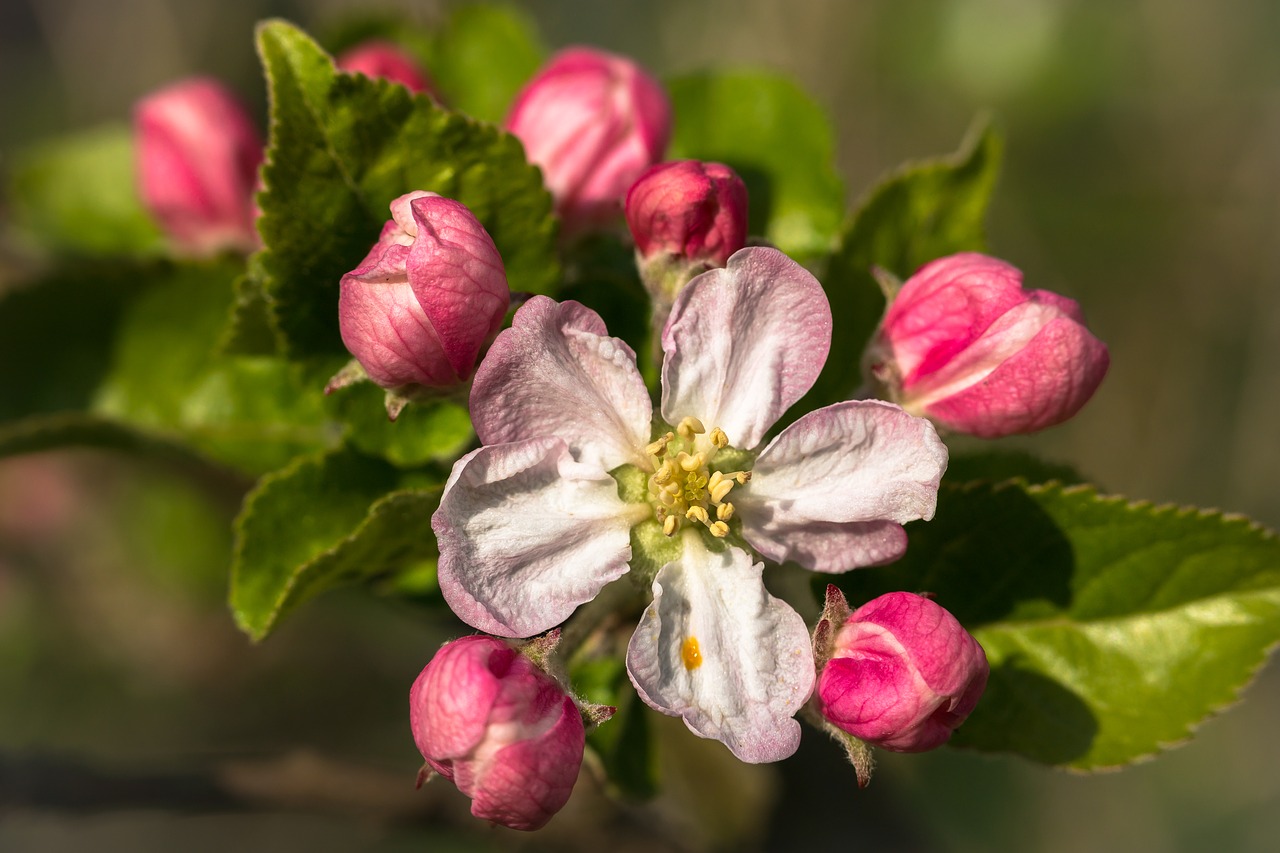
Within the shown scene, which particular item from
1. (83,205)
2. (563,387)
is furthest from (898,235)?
(83,205)

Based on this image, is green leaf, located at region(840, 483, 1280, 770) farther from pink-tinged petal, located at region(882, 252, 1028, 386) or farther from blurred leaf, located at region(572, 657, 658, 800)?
blurred leaf, located at region(572, 657, 658, 800)

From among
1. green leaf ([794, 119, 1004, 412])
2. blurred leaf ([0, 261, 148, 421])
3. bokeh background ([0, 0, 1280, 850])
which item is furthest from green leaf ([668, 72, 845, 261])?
bokeh background ([0, 0, 1280, 850])

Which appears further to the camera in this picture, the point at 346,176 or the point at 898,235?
the point at 898,235

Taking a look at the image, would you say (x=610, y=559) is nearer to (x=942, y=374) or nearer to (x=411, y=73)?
(x=942, y=374)

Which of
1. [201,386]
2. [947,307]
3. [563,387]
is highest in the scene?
[947,307]

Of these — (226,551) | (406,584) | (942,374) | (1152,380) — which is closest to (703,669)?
(942,374)

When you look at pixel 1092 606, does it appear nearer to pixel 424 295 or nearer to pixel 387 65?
pixel 424 295
